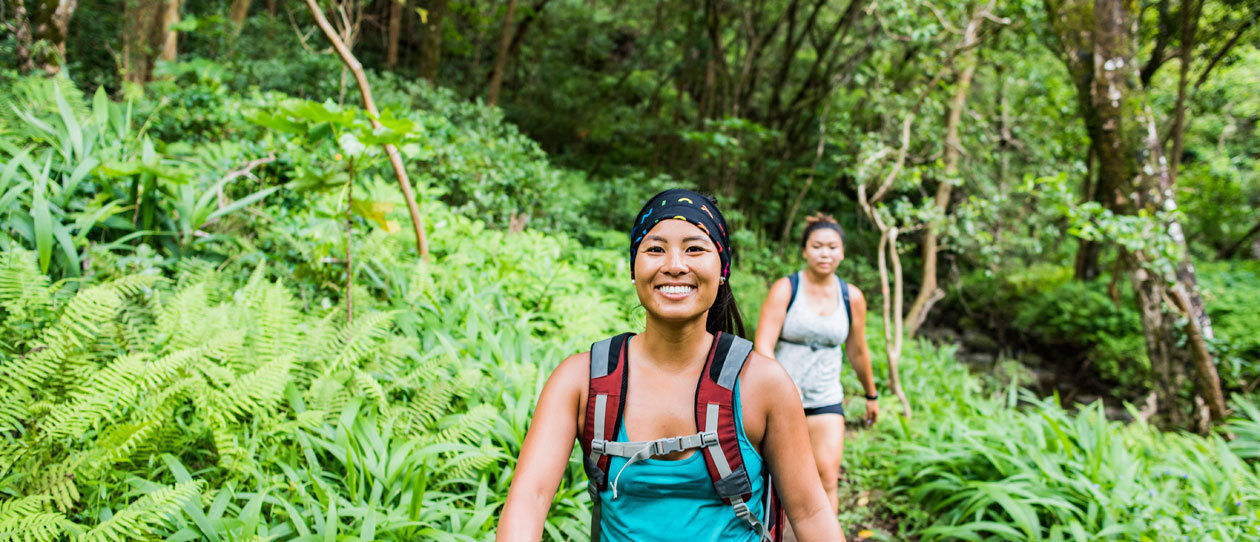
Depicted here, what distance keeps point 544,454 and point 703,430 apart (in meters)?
0.39

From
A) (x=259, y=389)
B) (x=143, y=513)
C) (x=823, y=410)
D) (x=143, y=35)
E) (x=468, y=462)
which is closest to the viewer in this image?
(x=143, y=513)

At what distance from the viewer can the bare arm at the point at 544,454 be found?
5.03 feet

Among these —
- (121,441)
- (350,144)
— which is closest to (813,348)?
(350,144)

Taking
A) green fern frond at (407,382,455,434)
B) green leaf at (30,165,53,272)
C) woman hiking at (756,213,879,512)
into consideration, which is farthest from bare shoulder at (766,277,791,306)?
green leaf at (30,165,53,272)

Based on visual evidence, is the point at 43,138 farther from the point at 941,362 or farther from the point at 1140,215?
the point at 941,362

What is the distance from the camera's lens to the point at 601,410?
1.65 m

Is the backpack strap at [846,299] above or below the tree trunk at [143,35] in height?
below

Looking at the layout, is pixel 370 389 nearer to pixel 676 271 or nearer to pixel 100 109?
pixel 676 271

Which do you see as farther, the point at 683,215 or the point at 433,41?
the point at 433,41

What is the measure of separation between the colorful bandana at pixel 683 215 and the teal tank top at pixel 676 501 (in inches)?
15.0

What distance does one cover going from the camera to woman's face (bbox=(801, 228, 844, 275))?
12.5 feet

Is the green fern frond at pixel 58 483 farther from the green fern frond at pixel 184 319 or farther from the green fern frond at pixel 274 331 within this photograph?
the green fern frond at pixel 274 331

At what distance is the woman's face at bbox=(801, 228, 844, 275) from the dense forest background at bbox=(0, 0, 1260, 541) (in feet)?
5.27

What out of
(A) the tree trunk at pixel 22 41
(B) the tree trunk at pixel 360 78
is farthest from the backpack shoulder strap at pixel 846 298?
(A) the tree trunk at pixel 22 41
